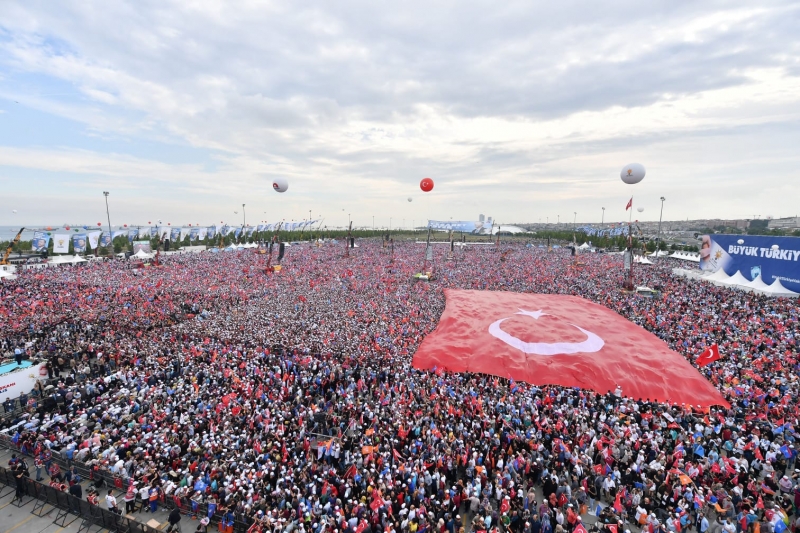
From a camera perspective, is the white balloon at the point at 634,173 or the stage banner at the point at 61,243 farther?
the stage banner at the point at 61,243

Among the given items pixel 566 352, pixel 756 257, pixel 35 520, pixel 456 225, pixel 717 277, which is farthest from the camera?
pixel 456 225

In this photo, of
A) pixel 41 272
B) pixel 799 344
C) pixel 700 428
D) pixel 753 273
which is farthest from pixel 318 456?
pixel 41 272

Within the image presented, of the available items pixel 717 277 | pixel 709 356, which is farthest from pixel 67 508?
pixel 717 277

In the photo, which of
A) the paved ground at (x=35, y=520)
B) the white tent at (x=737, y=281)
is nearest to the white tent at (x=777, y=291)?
the white tent at (x=737, y=281)

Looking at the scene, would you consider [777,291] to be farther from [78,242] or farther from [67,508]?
[78,242]

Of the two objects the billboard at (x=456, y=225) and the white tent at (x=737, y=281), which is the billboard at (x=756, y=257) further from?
the billboard at (x=456, y=225)
